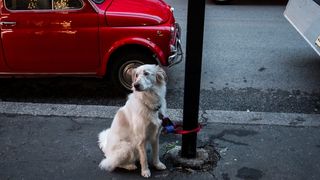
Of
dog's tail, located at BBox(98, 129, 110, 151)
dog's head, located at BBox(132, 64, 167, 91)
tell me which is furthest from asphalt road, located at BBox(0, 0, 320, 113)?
dog's head, located at BBox(132, 64, 167, 91)

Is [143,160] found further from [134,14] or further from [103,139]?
[134,14]

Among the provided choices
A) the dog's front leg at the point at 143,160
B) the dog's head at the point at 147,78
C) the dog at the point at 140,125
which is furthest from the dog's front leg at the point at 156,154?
the dog's head at the point at 147,78

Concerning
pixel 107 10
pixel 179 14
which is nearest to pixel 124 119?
pixel 107 10

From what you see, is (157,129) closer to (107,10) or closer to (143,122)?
(143,122)

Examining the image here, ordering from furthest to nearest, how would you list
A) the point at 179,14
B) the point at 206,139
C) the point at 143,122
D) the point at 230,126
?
the point at 179,14 → the point at 230,126 → the point at 206,139 → the point at 143,122

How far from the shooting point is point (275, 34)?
963cm

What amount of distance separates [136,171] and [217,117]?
1.57 metres

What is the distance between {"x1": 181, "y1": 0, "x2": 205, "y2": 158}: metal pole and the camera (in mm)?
4004

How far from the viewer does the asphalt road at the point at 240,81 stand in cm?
636

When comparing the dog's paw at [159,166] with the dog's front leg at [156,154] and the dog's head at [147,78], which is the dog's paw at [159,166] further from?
the dog's head at [147,78]

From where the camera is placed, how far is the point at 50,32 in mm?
6145

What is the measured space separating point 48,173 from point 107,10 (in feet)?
8.42

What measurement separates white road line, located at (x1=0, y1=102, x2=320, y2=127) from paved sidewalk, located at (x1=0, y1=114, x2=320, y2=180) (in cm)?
10

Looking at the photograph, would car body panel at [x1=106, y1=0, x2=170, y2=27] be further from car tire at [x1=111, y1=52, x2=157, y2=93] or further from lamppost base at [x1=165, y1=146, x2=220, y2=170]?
lamppost base at [x1=165, y1=146, x2=220, y2=170]
